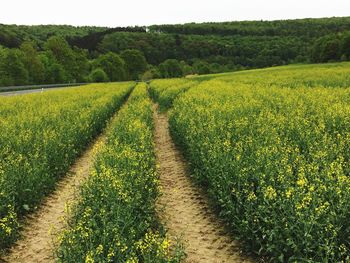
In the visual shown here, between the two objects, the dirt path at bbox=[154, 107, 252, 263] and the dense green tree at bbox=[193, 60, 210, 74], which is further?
the dense green tree at bbox=[193, 60, 210, 74]

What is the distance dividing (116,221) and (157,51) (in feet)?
507

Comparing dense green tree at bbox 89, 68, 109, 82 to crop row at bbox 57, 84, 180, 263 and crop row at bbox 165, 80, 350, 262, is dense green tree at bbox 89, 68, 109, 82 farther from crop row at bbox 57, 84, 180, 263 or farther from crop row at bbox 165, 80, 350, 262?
crop row at bbox 57, 84, 180, 263

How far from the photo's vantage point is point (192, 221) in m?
8.27

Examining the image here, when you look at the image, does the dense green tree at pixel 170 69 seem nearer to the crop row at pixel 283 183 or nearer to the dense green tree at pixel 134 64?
the dense green tree at pixel 134 64

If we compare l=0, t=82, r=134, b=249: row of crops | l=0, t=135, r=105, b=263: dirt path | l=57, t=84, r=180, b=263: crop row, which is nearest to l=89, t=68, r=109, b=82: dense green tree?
l=0, t=82, r=134, b=249: row of crops

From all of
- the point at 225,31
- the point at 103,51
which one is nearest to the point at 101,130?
the point at 103,51

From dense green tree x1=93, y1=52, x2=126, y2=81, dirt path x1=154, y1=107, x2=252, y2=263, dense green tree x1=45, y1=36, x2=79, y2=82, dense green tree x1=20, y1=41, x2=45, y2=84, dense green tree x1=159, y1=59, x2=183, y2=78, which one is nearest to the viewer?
dirt path x1=154, y1=107, x2=252, y2=263

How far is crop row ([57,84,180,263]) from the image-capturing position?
4848mm

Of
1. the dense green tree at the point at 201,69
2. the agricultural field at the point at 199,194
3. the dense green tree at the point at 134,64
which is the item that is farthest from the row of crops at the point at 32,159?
the dense green tree at the point at 134,64

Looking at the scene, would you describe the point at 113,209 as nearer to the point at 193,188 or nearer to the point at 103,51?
the point at 193,188

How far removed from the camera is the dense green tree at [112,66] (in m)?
119

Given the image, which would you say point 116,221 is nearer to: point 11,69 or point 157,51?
point 11,69

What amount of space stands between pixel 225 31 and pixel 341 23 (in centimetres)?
5672

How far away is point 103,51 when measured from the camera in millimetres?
154125
